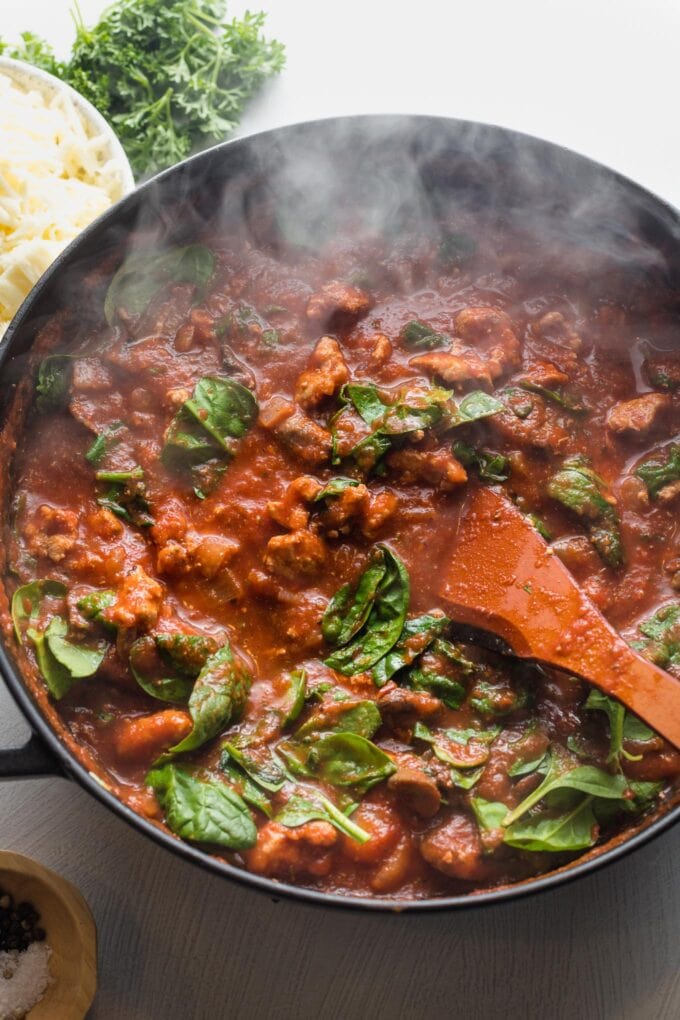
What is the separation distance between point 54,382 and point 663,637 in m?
2.72

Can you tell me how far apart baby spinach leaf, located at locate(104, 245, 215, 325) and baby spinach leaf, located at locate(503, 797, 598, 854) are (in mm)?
2633

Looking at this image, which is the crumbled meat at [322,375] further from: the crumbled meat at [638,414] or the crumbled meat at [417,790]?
the crumbled meat at [417,790]

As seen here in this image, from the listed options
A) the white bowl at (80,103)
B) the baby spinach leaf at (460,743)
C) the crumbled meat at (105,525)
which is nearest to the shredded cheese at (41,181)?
the white bowl at (80,103)

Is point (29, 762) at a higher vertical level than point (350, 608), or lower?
lower

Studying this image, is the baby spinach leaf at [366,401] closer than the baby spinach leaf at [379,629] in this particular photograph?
No

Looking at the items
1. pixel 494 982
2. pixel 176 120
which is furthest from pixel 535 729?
pixel 176 120

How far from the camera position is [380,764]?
375 centimetres

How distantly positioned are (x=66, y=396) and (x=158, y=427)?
0.41 m

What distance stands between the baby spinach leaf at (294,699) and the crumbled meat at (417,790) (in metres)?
0.44

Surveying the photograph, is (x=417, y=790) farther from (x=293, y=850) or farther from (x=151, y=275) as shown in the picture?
(x=151, y=275)

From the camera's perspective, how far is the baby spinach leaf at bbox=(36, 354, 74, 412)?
166 inches

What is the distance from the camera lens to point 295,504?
13.5 ft

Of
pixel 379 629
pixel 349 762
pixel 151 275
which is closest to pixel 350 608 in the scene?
pixel 379 629

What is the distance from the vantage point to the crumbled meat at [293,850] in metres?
3.58
